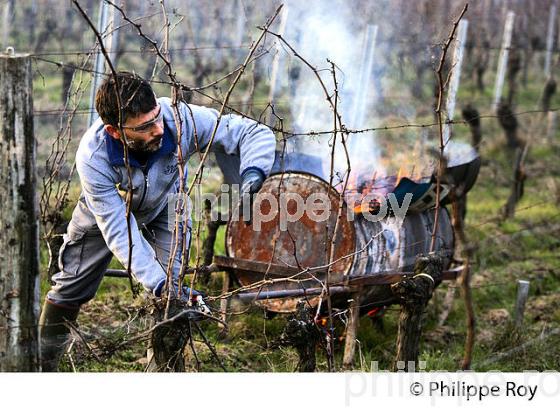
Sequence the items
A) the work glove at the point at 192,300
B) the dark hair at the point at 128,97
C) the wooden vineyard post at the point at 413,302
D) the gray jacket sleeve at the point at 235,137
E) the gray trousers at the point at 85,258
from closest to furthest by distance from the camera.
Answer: the work glove at the point at 192,300 → the dark hair at the point at 128,97 → the wooden vineyard post at the point at 413,302 → the gray jacket sleeve at the point at 235,137 → the gray trousers at the point at 85,258

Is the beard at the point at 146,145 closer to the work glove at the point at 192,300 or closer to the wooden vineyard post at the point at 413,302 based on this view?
the work glove at the point at 192,300

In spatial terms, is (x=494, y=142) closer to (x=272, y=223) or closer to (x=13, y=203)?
(x=272, y=223)

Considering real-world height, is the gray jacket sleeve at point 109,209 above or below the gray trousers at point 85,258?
above

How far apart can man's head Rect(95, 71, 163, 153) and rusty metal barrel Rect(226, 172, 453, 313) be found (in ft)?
5.65

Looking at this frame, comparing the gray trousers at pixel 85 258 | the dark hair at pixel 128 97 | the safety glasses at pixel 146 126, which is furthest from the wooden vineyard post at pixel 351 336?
the dark hair at pixel 128 97

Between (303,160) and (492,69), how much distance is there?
15729mm

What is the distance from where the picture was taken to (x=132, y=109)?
424cm

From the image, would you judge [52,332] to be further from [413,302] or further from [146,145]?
[413,302]

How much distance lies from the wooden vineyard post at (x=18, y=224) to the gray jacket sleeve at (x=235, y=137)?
1180 millimetres

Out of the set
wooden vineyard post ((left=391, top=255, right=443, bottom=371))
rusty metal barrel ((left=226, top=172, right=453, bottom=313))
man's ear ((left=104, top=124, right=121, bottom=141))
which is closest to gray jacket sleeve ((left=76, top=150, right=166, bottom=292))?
man's ear ((left=104, top=124, right=121, bottom=141))

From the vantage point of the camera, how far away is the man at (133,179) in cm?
427

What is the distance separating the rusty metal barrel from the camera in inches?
235

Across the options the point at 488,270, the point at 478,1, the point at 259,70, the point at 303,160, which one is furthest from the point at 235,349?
the point at 478,1

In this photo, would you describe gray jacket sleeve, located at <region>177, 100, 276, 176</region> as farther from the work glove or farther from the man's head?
the work glove
